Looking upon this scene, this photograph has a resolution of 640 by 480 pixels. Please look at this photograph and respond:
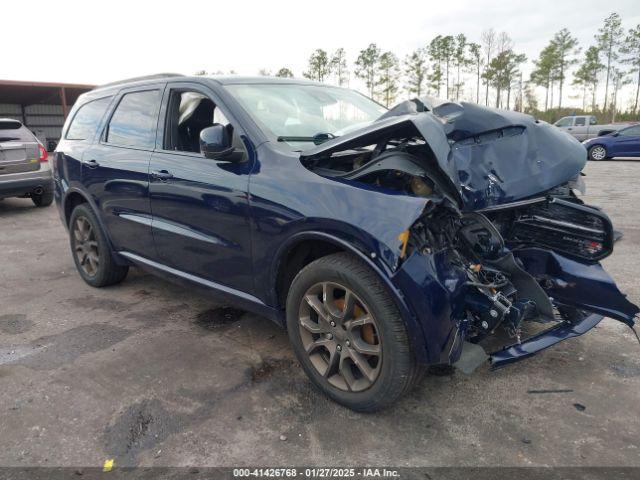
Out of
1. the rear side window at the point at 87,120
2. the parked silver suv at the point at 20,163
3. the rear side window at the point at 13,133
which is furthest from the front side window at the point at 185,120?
the rear side window at the point at 13,133

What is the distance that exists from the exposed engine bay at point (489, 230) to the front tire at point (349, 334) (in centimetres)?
27

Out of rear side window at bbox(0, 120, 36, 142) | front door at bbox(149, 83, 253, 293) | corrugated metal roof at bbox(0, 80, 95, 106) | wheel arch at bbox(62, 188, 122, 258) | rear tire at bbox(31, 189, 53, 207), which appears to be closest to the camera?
front door at bbox(149, 83, 253, 293)

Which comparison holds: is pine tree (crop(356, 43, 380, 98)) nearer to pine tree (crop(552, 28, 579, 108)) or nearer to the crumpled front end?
pine tree (crop(552, 28, 579, 108))

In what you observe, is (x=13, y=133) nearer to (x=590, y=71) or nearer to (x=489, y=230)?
(x=489, y=230)

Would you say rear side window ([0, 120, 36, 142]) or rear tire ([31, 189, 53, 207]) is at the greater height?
rear side window ([0, 120, 36, 142])

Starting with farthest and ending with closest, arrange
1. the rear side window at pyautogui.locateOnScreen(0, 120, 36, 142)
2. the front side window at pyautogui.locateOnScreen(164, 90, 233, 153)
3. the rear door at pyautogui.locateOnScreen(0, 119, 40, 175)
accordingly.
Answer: the rear side window at pyautogui.locateOnScreen(0, 120, 36, 142), the rear door at pyautogui.locateOnScreen(0, 119, 40, 175), the front side window at pyautogui.locateOnScreen(164, 90, 233, 153)

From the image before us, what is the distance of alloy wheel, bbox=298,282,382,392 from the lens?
257 centimetres

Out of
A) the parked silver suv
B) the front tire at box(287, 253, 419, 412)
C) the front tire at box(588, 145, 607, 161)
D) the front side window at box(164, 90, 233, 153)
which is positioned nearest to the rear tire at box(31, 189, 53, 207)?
the parked silver suv

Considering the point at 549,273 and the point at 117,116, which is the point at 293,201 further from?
the point at 117,116

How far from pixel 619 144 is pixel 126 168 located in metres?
19.3

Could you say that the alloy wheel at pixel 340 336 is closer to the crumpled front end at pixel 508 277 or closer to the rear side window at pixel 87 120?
the crumpled front end at pixel 508 277

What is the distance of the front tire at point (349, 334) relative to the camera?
2408 millimetres

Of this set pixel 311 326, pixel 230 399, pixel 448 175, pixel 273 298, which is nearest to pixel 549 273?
pixel 448 175

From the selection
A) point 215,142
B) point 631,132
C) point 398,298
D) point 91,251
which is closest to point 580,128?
point 631,132
